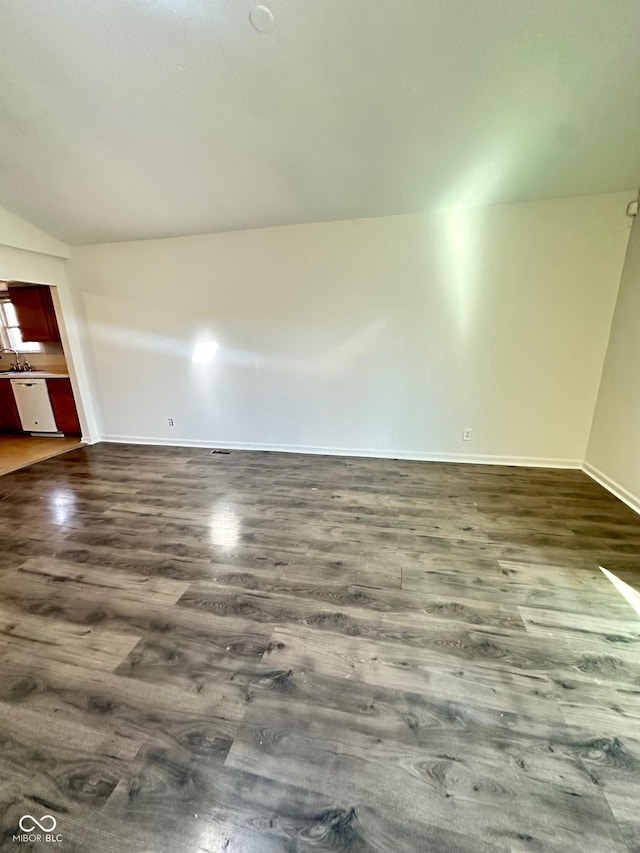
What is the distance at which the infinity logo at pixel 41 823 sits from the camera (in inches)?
40.0

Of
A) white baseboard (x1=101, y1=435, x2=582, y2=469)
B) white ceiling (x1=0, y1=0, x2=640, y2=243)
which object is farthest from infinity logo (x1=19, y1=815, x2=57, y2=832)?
white ceiling (x1=0, y1=0, x2=640, y2=243)

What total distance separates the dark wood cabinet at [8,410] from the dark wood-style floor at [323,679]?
3.21 m

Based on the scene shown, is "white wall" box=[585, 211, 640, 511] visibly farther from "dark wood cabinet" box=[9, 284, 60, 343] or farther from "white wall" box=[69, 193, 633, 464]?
"dark wood cabinet" box=[9, 284, 60, 343]

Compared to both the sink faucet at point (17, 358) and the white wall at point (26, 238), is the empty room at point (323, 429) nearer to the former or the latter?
the white wall at point (26, 238)

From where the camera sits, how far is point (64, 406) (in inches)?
190

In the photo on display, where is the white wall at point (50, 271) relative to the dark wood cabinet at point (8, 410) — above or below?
above

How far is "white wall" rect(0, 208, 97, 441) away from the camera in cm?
357

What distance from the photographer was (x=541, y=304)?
3.20 meters

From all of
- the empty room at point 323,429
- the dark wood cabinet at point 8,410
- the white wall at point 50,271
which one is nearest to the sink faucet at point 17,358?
the dark wood cabinet at point 8,410

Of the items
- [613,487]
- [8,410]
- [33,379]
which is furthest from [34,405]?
[613,487]

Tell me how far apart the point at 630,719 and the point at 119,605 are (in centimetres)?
228

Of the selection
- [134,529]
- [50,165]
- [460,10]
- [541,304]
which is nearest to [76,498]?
[134,529]

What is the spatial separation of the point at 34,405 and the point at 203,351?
2.80 m

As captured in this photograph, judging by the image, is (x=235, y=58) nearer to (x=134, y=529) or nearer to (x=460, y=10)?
(x=460, y=10)
